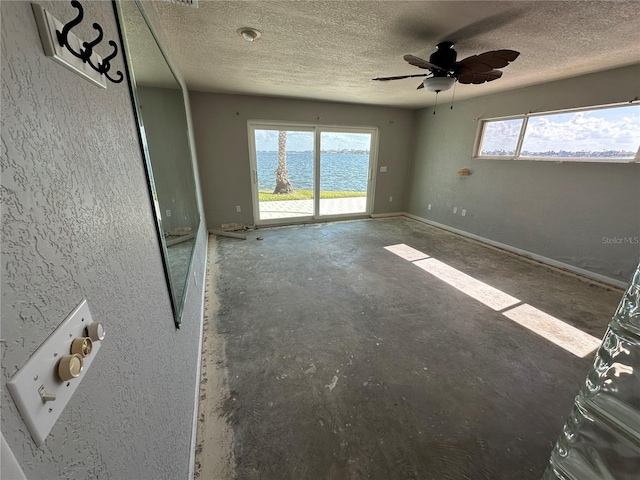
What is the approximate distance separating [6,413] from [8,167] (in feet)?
0.94

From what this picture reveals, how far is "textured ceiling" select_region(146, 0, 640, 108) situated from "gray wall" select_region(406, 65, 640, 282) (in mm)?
309

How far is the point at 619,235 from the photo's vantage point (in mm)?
2836

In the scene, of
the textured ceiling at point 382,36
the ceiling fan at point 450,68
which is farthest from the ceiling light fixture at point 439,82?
the textured ceiling at point 382,36

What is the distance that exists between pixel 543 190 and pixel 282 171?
4.07 m

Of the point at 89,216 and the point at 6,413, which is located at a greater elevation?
the point at 89,216

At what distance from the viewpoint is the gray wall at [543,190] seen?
279cm

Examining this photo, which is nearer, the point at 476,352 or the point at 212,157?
the point at 476,352

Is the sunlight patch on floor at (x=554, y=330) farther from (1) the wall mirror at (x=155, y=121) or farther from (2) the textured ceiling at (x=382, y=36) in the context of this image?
(1) the wall mirror at (x=155, y=121)

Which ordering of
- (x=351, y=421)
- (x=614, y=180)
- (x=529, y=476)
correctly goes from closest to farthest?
(x=529, y=476) < (x=351, y=421) < (x=614, y=180)

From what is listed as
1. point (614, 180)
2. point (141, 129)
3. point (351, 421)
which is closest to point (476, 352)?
point (351, 421)

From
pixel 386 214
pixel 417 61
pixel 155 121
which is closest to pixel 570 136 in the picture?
pixel 417 61

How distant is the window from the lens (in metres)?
2.73

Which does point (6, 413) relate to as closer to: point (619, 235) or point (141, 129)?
point (141, 129)

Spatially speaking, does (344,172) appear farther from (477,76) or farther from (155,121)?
(155,121)
